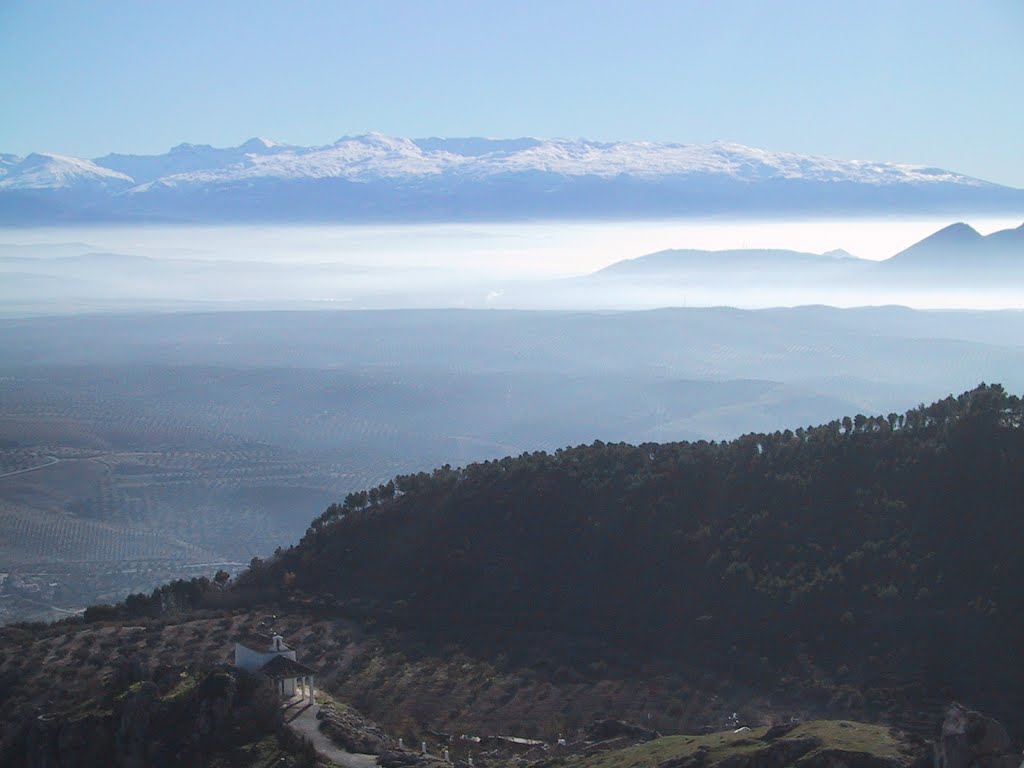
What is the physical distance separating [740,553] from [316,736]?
13.5 m

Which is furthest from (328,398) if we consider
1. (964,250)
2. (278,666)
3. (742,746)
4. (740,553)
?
(964,250)

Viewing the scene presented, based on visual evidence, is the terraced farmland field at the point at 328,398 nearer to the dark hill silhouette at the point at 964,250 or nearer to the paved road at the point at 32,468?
the paved road at the point at 32,468

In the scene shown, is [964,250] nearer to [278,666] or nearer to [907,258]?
[907,258]

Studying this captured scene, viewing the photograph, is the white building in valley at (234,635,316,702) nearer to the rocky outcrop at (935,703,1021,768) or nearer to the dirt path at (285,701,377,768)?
the dirt path at (285,701,377,768)

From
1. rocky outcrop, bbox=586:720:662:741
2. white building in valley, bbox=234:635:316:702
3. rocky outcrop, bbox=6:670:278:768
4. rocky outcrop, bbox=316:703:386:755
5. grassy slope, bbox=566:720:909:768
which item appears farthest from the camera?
white building in valley, bbox=234:635:316:702

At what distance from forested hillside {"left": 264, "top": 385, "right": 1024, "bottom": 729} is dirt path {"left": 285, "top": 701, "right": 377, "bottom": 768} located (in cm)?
755

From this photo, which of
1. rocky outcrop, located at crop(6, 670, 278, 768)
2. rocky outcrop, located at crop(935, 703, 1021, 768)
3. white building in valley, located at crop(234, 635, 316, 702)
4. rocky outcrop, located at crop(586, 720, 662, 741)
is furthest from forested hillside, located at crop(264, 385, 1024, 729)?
rocky outcrop, located at crop(935, 703, 1021, 768)

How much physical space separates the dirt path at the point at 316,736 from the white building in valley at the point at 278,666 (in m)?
0.37

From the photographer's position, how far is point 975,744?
18.8 m

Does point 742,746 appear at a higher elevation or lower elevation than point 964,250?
lower

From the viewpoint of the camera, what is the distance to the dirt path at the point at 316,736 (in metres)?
24.3

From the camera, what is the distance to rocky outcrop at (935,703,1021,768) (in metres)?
18.8

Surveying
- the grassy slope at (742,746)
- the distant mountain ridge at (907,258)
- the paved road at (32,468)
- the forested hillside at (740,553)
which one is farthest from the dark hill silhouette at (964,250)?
the grassy slope at (742,746)

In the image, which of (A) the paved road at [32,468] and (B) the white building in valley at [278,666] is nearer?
(B) the white building in valley at [278,666]
